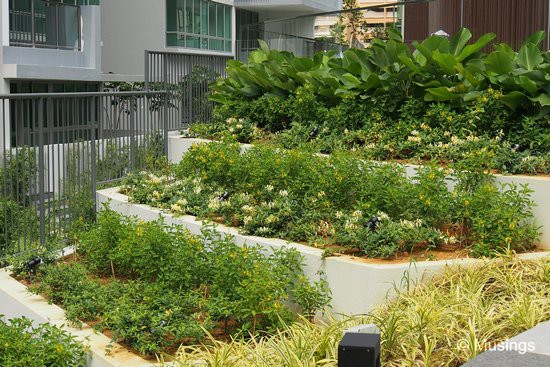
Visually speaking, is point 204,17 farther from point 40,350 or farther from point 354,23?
point 40,350

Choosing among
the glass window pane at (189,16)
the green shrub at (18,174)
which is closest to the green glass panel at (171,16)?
the glass window pane at (189,16)

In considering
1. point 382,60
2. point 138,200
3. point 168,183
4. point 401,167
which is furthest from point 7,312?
point 382,60

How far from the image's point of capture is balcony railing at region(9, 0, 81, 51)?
2370 centimetres

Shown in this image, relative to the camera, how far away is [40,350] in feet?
21.8

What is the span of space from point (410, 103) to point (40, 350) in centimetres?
574

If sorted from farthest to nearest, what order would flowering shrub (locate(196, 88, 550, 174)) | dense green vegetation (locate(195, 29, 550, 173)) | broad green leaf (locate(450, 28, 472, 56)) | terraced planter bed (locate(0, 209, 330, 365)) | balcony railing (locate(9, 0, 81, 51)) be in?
balcony railing (locate(9, 0, 81, 51)), broad green leaf (locate(450, 28, 472, 56)), dense green vegetation (locate(195, 29, 550, 173)), flowering shrub (locate(196, 88, 550, 174)), terraced planter bed (locate(0, 209, 330, 365))

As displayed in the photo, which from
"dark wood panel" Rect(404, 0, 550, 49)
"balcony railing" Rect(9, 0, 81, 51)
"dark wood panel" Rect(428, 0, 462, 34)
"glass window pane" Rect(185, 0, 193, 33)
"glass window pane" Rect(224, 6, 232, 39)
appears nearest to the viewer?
"dark wood panel" Rect(404, 0, 550, 49)

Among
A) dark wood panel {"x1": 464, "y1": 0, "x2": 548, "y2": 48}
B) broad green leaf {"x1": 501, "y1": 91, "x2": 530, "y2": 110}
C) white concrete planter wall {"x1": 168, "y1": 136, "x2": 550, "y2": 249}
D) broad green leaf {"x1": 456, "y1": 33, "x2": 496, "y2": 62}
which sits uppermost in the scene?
dark wood panel {"x1": 464, "y1": 0, "x2": 548, "y2": 48}

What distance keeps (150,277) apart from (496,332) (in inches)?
145

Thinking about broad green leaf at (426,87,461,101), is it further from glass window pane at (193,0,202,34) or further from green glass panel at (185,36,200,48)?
glass window pane at (193,0,202,34)

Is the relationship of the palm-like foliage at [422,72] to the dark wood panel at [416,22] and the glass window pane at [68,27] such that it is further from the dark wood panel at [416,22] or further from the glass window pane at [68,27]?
the glass window pane at [68,27]

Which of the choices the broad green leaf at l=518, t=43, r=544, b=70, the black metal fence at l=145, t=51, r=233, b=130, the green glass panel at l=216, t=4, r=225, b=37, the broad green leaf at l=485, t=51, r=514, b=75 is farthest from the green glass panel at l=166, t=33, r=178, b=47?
the broad green leaf at l=518, t=43, r=544, b=70

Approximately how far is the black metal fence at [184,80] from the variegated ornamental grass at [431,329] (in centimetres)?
692

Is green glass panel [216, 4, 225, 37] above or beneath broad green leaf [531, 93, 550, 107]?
above
